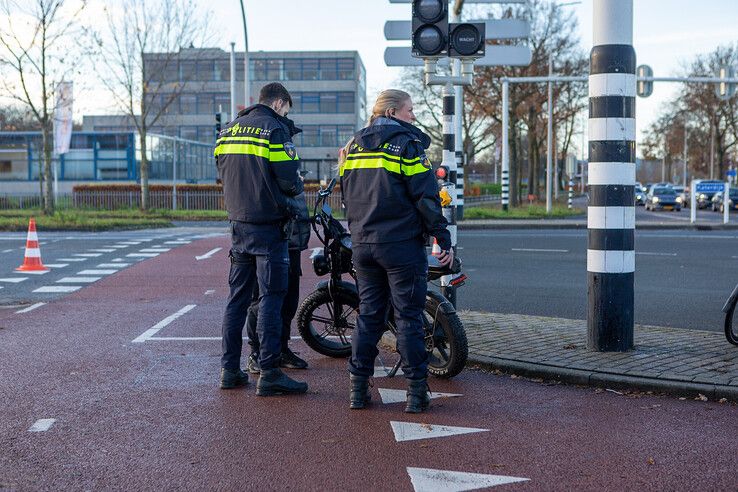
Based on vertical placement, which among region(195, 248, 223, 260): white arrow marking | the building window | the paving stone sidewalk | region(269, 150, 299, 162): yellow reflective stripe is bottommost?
the paving stone sidewalk

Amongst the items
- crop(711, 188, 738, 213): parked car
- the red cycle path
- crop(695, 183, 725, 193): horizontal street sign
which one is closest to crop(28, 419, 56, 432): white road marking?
the red cycle path

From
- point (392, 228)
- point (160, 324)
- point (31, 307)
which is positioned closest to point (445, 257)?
point (392, 228)

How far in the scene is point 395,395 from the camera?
5.94m

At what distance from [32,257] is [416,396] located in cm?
1088

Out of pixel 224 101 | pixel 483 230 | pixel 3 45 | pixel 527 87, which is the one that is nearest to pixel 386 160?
pixel 483 230

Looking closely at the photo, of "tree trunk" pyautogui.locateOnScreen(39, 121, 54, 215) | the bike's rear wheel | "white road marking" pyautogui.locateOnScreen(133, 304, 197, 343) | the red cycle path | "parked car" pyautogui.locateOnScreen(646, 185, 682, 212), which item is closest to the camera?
the red cycle path

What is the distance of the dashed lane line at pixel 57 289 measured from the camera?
11992 millimetres

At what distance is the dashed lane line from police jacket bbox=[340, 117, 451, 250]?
7.49 metres

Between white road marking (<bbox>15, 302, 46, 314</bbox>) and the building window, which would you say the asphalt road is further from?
the building window

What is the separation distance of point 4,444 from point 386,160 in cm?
257

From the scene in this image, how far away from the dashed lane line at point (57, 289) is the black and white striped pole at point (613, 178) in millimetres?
7469

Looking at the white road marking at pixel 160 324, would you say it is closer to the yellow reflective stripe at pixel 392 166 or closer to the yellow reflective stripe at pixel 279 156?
the yellow reflective stripe at pixel 279 156

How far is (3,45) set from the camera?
91.1 ft

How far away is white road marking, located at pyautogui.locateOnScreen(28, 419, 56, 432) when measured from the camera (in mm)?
5102
